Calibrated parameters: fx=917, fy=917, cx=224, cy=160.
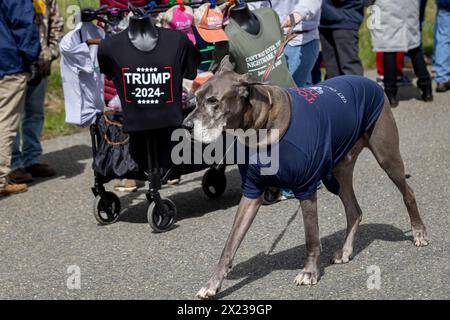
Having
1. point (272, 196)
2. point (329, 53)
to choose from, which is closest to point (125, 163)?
point (272, 196)

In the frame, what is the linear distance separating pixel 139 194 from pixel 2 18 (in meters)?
2.08

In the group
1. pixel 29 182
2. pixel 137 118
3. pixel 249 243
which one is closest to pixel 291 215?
pixel 249 243

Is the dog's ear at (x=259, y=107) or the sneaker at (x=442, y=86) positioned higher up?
the dog's ear at (x=259, y=107)

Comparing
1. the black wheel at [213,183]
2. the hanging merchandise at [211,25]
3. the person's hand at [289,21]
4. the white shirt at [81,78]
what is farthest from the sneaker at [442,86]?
the white shirt at [81,78]

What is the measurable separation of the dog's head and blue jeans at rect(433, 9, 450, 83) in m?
7.17

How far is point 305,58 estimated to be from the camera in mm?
8438

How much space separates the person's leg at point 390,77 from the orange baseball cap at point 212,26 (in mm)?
4740

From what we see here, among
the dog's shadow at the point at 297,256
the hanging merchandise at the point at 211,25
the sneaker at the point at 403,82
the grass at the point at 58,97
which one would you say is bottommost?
the sneaker at the point at 403,82

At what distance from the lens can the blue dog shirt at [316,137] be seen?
571 centimetres

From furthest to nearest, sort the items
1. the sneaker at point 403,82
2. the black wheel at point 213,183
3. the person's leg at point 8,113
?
the sneaker at point 403,82
the person's leg at point 8,113
the black wheel at point 213,183

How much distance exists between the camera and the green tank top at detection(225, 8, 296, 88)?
277 inches

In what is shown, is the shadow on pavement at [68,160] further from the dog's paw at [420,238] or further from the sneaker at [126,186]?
the dog's paw at [420,238]

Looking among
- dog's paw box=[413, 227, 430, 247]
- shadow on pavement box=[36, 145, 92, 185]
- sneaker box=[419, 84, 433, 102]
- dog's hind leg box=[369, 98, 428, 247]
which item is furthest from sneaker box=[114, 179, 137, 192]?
sneaker box=[419, 84, 433, 102]

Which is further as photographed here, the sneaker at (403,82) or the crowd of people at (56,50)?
the sneaker at (403,82)
